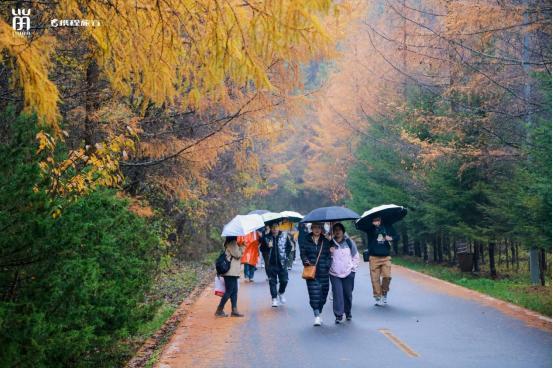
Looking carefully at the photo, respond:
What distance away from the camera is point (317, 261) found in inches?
539

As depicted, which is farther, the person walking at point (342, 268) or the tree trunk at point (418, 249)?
the tree trunk at point (418, 249)

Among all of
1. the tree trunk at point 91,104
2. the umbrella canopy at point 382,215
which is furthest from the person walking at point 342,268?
the tree trunk at point 91,104

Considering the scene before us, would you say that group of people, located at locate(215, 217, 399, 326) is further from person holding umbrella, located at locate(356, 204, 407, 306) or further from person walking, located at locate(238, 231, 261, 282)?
person walking, located at locate(238, 231, 261, 282)

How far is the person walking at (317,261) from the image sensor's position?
13.5m

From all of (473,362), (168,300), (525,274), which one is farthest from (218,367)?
(525,274)

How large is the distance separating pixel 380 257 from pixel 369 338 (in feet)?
15.7

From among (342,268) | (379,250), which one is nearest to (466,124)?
(379,250)

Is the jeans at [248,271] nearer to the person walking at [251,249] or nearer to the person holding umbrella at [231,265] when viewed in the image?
the person walking at [251,249]

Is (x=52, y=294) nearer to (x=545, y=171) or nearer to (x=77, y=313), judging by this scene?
(x=77, y=313)

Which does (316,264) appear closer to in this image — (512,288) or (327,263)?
(327,263)

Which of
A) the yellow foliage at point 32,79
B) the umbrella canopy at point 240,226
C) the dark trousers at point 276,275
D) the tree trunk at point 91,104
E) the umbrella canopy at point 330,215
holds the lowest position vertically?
the dark trousers at point 276,275

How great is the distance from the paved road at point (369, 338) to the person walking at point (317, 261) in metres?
0.56

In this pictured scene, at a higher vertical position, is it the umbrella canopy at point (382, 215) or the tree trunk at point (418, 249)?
the umbrella canopy at point (382, 215)

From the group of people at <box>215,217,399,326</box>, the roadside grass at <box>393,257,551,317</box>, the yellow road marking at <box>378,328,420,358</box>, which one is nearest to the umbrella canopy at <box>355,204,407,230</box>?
the group of people at <box>215,217,399,326</box>
